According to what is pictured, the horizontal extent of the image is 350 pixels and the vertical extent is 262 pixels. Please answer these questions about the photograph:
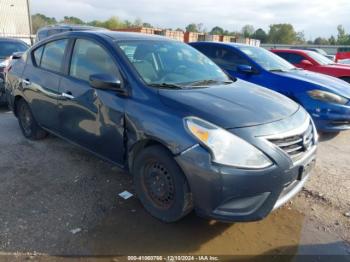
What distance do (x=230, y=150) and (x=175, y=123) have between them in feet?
1.66

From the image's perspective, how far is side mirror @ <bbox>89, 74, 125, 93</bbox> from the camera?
3094 millimetres

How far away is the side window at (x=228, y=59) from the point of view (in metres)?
6.68

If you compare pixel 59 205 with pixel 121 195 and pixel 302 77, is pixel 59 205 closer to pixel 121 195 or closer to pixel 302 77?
pixel 121 195

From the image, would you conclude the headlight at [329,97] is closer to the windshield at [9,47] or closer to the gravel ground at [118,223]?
the gravel ground at [118,223]

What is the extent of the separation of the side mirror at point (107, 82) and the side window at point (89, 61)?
0.69ft

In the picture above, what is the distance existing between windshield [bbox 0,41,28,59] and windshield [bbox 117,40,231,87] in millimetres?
5404

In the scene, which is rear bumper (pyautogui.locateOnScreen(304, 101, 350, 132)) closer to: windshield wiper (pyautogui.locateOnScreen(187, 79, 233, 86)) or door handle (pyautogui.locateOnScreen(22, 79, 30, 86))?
windshield wiper (pyautogui.locateOnScreen(187, 79, 233, 86))

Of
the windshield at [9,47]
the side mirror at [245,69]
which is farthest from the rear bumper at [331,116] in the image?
the windshield at [9,47]

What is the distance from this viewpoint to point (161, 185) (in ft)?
9.61

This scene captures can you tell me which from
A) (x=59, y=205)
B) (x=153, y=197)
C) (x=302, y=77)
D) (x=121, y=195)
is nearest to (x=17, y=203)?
(x=59, y=205)

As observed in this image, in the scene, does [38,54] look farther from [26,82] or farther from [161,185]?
[161,185]

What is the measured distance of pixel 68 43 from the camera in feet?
13.0

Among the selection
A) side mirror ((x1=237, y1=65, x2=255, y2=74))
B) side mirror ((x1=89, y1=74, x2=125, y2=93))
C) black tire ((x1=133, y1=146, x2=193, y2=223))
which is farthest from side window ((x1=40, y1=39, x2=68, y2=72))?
side mirror ((x1=237, y1=65, x2=255, y2=74))

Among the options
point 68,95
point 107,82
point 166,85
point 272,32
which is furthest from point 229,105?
point 272,32
